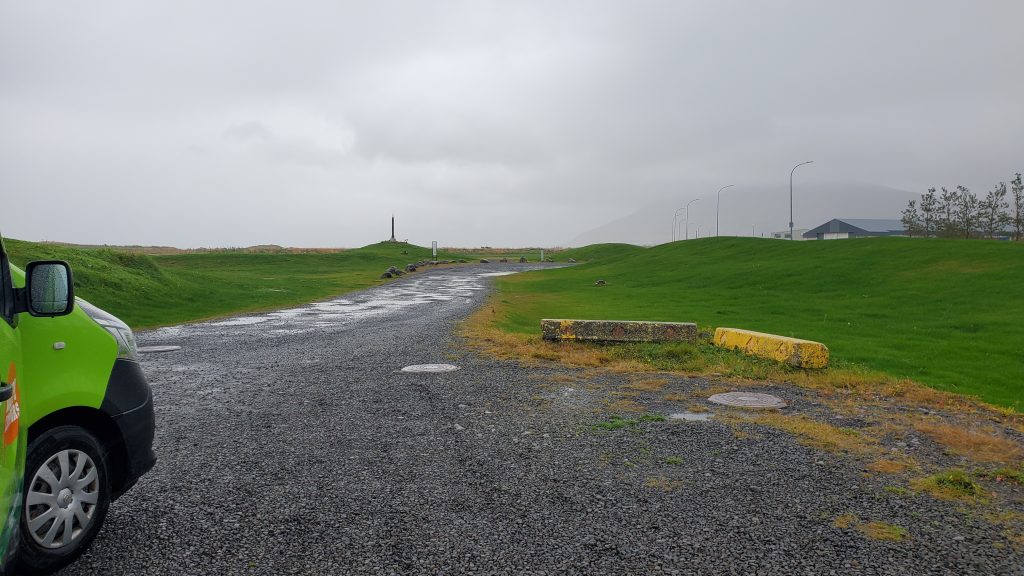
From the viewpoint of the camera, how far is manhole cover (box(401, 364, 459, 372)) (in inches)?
459

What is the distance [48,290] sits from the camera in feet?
12.9

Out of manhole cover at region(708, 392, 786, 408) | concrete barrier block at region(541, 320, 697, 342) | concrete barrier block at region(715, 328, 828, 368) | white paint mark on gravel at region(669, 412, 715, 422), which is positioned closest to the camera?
white paint mark on gravel at region(669, 412, 715, 422)

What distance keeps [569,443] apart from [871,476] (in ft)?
9.89

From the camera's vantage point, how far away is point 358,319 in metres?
21.8

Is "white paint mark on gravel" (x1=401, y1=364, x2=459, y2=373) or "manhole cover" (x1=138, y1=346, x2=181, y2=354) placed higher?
"manhole cover" (x1=138, y1=346, x2=181, y2=354)

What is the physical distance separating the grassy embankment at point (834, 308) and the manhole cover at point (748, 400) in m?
1.77

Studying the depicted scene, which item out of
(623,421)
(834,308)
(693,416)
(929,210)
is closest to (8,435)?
(623,421)

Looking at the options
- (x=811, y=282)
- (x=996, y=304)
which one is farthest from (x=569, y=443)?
(x=811, y=282)

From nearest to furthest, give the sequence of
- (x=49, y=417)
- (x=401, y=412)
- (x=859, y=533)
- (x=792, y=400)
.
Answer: (x=49, y=417) < (x=859, y=533) < (x=401, y=412) < (x=792, y=400)

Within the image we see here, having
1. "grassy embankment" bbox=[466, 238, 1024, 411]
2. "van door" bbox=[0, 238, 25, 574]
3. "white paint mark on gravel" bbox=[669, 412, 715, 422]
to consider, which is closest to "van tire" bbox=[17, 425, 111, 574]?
"van door" bbox=[0, 238, 25, 574]

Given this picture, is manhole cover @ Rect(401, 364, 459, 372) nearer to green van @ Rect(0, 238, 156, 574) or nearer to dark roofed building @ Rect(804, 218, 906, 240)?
green van @ Rect(0, 238, 156, 574)

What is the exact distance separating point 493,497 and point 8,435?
3475mm

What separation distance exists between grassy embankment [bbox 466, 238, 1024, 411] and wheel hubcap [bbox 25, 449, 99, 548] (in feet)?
30.4

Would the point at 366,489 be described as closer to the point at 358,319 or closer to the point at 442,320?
the point at 442,320
